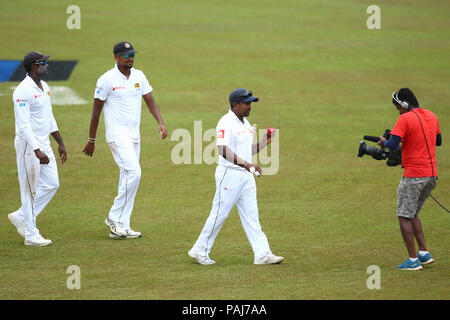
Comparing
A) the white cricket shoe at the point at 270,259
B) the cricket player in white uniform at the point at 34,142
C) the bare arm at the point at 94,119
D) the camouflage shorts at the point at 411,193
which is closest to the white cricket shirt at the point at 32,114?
the cricket player in white uniform at the point at 34,142

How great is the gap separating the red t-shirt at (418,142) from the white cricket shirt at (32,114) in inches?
191

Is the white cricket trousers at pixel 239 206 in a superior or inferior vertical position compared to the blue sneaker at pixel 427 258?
superior

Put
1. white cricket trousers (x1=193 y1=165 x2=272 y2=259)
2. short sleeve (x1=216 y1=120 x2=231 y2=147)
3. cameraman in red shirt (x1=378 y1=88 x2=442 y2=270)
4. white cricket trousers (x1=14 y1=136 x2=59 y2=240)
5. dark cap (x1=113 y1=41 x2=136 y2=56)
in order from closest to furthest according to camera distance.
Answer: cameraman in red shirt (x1=378 y1=88 x2=442 y2=270), short sleeve (x1=216 y1=120 x2=231 y2=147), white cricket trousers (x1=193 y1=165 x2=272 y2=259), white cricket trousers (x1=14 y1=136 x2=59 y2=240), dark cap (x1=113 y1=41 x2=136 y2=56)

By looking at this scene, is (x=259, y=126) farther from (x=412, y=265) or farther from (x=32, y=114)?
(x=412, y=265)

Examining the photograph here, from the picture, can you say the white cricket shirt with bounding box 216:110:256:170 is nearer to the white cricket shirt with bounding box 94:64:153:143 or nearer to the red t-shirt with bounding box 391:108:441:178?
the red t-shirt with bounding box 391:108:441:178

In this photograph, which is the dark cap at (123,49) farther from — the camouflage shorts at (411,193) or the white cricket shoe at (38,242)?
the camouflage shorts at (411,193)

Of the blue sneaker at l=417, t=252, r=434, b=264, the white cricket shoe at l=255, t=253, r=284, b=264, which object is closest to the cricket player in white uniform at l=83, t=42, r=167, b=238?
the white cricket shoe at l=255, t=253, r=284, b=264

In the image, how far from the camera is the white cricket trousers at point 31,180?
33.5 feet

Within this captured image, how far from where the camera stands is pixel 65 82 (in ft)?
72.8

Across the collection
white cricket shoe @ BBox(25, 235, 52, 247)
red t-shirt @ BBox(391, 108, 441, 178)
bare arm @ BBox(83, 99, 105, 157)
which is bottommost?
white cricket shoe @ BBox(25, 235, 52, 247)

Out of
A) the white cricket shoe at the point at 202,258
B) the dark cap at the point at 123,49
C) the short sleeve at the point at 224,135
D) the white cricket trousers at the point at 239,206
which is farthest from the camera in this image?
the dark cap at the point at 123,49

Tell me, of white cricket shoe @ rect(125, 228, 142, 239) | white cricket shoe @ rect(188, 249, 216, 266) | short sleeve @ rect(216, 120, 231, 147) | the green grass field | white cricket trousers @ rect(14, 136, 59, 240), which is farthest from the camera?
white cricket shoe @ rect(125, 228, 142, 239)

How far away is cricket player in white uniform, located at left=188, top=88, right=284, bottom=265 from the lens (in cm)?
907

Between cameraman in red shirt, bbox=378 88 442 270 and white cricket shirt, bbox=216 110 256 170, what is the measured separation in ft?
5.50
